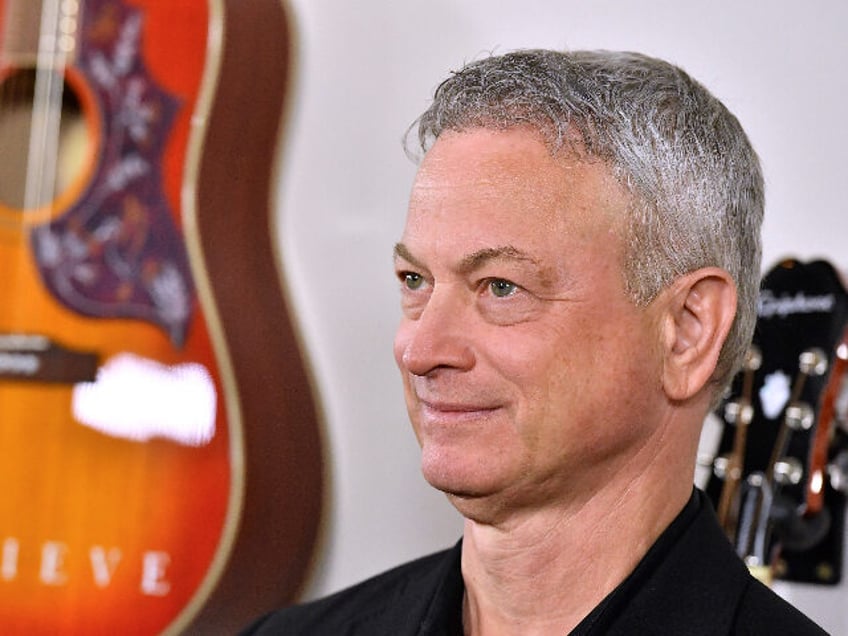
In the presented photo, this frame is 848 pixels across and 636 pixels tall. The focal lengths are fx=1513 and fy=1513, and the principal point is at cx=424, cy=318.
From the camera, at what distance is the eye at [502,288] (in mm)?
1064

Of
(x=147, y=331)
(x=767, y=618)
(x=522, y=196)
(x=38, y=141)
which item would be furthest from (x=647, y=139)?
(x=38, y=141)

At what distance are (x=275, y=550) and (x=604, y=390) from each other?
0.68 m

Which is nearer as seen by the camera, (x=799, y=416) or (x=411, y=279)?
(x=411, y=279)

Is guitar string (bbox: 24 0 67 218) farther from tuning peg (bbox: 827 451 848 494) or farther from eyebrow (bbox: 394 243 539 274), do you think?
tuning peg (bbox: 827 451 848 494)

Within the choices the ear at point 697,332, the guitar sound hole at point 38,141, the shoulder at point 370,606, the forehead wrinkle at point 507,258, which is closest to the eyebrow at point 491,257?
the forehead wrinkle at point 507,258

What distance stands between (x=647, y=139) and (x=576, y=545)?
0.30 meters

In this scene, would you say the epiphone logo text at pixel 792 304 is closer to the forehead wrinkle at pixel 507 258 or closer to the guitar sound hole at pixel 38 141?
the forehead wrinkle at pixel 507 258

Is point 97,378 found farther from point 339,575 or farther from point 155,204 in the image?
point 339,575

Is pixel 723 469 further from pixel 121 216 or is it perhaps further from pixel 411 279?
pixel 121 216

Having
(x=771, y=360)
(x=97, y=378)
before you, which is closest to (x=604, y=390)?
(x=771, y=360)

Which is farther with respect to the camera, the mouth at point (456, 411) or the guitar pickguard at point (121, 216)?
the guitar pickguard at point (121, 216)

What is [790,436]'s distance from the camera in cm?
145

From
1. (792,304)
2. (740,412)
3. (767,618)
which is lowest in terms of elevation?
(767,618)

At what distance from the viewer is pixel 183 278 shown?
164cm
